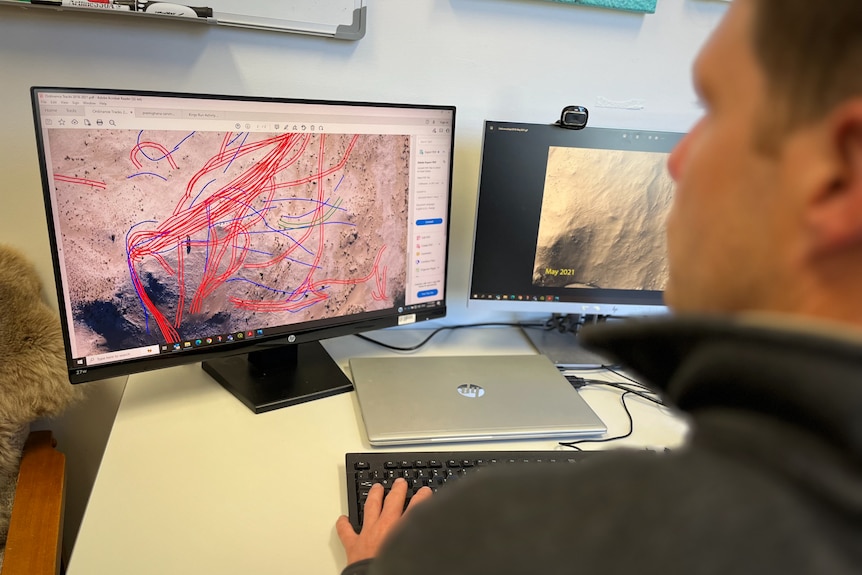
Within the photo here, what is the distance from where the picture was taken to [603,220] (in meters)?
1.21

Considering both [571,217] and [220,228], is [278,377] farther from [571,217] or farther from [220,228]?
[571,217]

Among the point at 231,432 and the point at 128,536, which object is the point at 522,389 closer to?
the point at 231,432

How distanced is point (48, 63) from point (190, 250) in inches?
16.1

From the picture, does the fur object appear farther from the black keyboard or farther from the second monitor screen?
the second monitor screen

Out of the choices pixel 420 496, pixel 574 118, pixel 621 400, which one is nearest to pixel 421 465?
pixel 420 496

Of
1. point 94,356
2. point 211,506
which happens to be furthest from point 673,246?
point 94,356

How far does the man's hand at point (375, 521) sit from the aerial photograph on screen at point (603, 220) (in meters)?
0.56

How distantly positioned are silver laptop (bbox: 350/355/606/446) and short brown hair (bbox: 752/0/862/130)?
→ 0.69 m

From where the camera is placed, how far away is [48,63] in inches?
39.9

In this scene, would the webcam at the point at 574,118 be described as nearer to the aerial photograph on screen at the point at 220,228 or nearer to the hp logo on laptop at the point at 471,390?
the aerial photograph on screen at the point at 220,228

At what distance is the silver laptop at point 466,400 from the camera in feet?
3.16

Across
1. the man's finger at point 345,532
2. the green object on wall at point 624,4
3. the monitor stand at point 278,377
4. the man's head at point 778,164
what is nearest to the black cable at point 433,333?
the monitor stand at point 278,377

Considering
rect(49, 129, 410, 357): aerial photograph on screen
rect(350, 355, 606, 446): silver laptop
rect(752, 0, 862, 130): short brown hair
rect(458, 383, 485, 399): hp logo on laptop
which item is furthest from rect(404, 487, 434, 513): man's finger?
rect(752, 0, 862, 130): short brown hair

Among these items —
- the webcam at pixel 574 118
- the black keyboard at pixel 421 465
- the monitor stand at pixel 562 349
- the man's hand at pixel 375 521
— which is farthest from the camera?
the monitor stand at pixel 562 349
